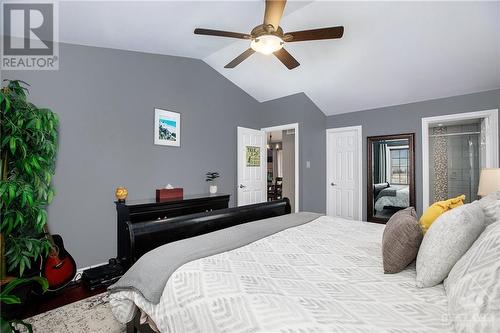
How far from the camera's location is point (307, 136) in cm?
479

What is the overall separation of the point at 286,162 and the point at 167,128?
3.33 meters

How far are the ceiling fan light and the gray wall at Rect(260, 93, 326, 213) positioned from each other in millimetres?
2517

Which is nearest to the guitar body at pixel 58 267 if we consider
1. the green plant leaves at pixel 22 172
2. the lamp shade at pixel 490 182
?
the green plant leaves at pixel 22 172

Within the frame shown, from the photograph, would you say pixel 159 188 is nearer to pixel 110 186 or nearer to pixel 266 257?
pixel 110 186

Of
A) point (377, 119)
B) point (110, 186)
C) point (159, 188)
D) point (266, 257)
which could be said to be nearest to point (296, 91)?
point (377, 119)

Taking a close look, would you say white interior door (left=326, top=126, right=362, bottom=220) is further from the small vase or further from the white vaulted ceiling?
the small vase

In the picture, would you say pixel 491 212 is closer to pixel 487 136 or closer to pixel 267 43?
pixel 267 43

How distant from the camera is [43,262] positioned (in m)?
2.41

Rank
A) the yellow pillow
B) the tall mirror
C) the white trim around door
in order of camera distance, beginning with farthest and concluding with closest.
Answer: the tall mirror
the white trim around door
the yellow pillow

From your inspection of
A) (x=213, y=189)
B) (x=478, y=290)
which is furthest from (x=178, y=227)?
(x=213, y=189)

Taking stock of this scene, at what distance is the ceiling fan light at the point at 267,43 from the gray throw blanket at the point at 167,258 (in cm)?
169

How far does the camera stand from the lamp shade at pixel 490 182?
8.14ft

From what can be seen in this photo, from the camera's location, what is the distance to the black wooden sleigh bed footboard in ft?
5.45

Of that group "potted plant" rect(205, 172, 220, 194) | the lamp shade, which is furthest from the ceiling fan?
"potted plant" rect(205, 172, 220, 194)
